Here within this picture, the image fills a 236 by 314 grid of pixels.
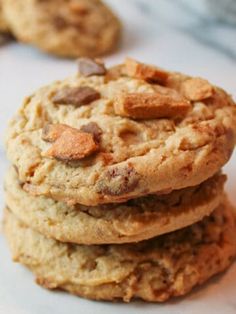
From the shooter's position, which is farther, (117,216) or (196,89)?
(196,89)

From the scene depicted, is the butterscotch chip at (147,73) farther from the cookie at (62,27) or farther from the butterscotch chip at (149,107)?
the cookie at (62,27)

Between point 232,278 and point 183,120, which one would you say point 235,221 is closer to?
point 232,278

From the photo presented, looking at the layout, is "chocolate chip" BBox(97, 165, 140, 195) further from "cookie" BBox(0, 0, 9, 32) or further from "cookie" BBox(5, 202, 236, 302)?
"cookie" BBox(0, 0, 9, 32)

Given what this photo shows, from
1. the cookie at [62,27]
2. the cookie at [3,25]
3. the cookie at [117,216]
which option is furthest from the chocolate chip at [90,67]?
the cookie at [3,25]

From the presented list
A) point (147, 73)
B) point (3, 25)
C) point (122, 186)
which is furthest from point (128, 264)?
point (3, 25)

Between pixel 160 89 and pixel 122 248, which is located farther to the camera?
pixel 160 89

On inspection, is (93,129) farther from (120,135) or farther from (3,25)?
(3,25)

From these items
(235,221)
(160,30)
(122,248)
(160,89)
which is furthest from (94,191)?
(160,30)

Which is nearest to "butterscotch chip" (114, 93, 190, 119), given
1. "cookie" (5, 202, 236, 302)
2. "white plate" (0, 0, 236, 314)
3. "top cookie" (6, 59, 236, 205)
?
"top cookie" (6, 59, 236, 205)
